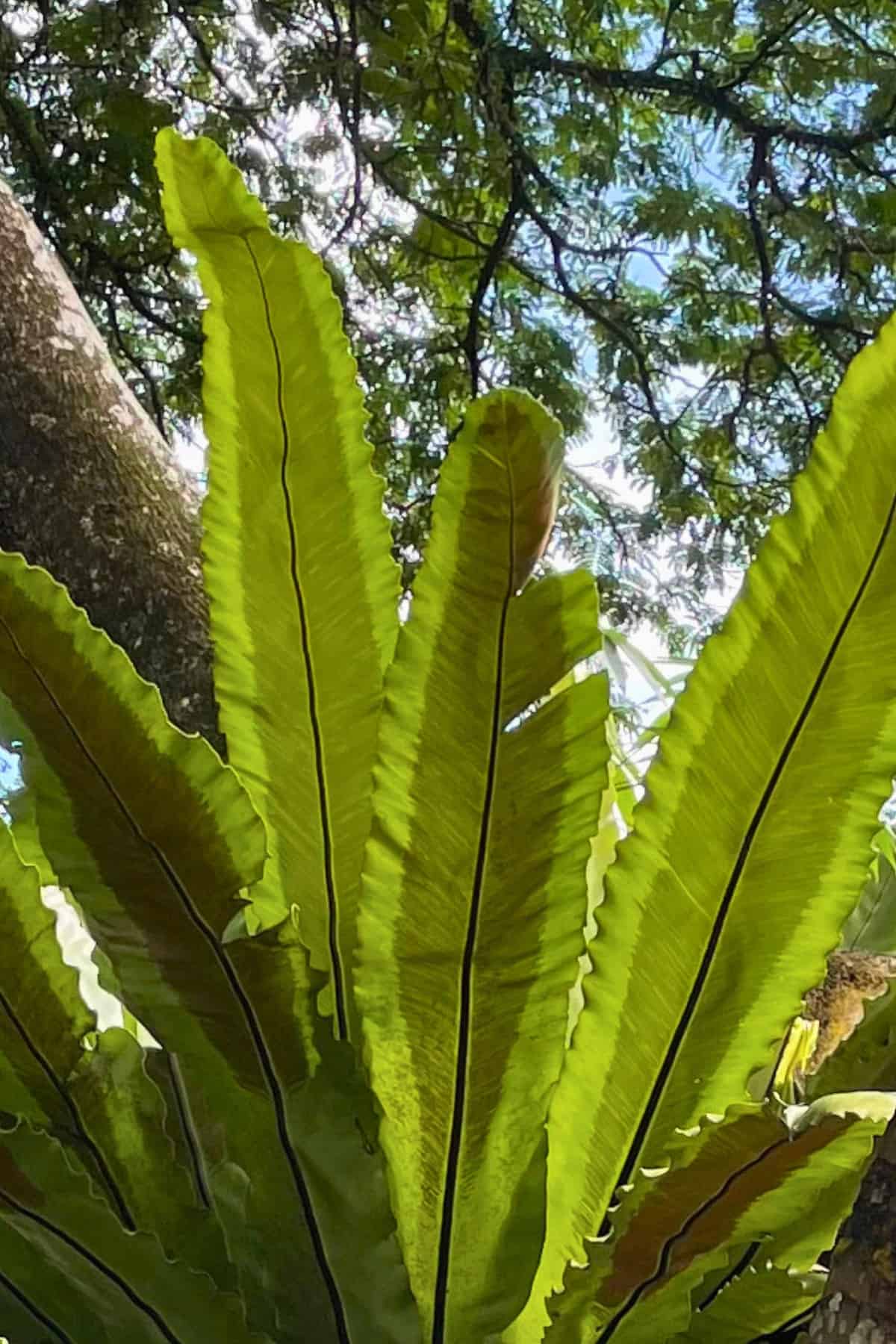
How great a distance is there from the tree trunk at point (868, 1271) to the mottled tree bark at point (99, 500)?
1.40ft

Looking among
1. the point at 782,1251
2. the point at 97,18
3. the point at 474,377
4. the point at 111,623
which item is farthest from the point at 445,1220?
the point at 97,18

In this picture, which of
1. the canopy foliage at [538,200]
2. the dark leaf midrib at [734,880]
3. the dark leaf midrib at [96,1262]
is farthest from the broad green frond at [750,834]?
the canopy foliage at [538,200]

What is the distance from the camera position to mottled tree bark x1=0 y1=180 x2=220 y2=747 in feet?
2.10

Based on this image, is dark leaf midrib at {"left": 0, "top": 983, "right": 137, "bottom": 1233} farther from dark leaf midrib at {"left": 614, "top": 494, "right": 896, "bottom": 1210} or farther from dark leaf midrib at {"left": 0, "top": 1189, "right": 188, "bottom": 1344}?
dark leaf midrib at {"left": 614, "top": 494, "right": 896, "bottom": 1210}

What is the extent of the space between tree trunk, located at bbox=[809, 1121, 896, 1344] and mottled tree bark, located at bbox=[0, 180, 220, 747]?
16.9 inches

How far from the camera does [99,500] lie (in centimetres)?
67

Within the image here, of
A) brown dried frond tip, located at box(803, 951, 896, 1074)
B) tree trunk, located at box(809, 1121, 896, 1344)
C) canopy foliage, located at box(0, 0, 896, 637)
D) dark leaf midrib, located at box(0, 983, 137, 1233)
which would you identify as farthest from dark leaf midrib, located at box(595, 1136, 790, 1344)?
canopy foliage, located at box(0, 0, 896, 637)

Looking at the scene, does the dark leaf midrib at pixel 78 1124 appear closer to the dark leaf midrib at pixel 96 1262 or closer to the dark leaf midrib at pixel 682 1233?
the dark leaf midrib at pixel 96 1262

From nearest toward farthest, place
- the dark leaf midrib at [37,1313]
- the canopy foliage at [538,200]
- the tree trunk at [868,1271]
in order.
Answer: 1. the tree trunk at [868,1271]
2. the dark leaf midrib at [37,1313]
3. the canopy foliage at [538,200]

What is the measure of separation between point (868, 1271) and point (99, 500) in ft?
1.77

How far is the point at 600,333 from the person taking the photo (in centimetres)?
226

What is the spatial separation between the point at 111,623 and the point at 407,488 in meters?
1.43

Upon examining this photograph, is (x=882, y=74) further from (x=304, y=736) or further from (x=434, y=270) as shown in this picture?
(x=304, y=736)

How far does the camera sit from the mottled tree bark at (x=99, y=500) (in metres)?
0.64
